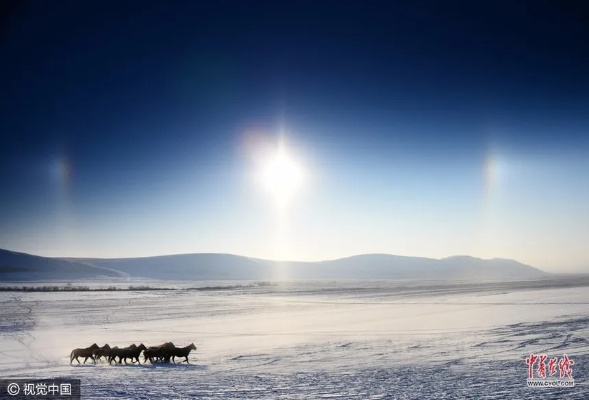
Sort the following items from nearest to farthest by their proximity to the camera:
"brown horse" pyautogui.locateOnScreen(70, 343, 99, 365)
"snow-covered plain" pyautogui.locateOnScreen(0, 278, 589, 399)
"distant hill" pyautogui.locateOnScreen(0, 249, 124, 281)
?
"snow-covered plain" pyautogui.locateOnScreen(0, 278, 589, 399) → "brown horse" pyautogui.locateOnScreen(70, 343, 99, 365) → "distant hill" pyautogui.locateOnScreen(0, 249, 124, 281)

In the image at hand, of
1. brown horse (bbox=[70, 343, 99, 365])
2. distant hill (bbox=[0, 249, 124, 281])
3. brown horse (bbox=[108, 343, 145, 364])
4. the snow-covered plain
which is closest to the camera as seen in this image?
the snow-covered plain

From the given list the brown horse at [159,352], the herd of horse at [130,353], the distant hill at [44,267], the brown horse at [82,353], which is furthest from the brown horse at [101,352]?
the distant hill at [44,267]

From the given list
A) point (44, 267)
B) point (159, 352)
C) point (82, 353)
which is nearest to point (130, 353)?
point (159, 352)

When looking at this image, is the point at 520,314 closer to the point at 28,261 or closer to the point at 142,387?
the point at 142,387

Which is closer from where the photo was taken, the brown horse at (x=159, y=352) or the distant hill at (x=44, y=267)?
the brown horse at (x=159, y=352)

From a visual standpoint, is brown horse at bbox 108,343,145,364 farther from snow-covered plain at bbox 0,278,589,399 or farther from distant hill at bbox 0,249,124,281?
distant hill at bbox 0,249,124,281

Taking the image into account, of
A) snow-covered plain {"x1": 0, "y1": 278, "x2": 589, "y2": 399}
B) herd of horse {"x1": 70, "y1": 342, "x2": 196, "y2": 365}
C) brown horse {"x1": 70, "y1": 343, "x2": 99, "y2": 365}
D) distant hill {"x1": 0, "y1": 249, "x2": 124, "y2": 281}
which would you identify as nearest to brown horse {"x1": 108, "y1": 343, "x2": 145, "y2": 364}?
herd of horse {"x1": 70, "y1": 342, "x2": 196, "y2": 365}

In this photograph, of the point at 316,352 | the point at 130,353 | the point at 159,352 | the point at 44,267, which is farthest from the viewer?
the point at 44,267

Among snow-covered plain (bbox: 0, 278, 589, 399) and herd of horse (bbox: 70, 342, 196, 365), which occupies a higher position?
herd of horse (bbox: 70, 342, 196, 365)

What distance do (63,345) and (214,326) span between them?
6.92 metres

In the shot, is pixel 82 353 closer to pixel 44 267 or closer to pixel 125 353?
pixel 125 353

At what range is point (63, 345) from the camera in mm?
17406

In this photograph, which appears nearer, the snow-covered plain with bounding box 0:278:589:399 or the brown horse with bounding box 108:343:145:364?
the snow-covered plain with bounding box 0:278:589:399

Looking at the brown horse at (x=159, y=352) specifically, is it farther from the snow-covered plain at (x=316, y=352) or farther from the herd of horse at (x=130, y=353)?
the snow-covered plain at (x=316, y=352)
